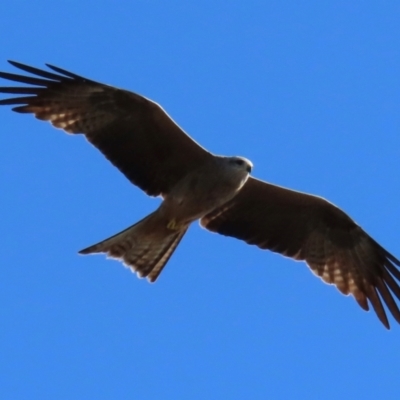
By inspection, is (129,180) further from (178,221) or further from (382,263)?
→ (382,263)

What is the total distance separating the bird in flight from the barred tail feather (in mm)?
10

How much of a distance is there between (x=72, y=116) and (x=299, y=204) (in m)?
2.65

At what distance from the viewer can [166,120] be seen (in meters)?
11.4

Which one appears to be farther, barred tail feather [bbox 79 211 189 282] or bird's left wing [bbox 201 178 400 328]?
bird's left wing [bbox 201 178 400 328]

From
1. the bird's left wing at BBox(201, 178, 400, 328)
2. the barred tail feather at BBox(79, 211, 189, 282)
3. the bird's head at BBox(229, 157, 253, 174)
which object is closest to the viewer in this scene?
the bird's head at BBox(229, 157, 253, 174)

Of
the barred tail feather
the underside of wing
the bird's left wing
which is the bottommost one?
the barred tail feather

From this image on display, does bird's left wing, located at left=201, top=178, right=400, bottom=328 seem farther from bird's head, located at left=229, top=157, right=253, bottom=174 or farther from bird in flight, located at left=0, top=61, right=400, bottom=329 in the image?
bird's head, located at left=229, top=157, right=253, bottom=174

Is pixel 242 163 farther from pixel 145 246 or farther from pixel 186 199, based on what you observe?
pixel 145 246

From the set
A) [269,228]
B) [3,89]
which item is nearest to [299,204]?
[269,228]

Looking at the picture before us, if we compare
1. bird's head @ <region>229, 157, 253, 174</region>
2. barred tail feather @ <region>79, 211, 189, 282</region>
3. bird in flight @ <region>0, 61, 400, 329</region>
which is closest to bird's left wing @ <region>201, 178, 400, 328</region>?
bird in flight @ <region>0, 61, 400, 329</region>

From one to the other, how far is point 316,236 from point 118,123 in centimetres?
262

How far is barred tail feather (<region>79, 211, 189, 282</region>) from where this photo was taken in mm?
11508

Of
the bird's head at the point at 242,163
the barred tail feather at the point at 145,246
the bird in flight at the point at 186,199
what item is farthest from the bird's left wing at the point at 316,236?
the bird's head at the point at 242,163

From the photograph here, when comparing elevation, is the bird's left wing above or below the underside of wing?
above
